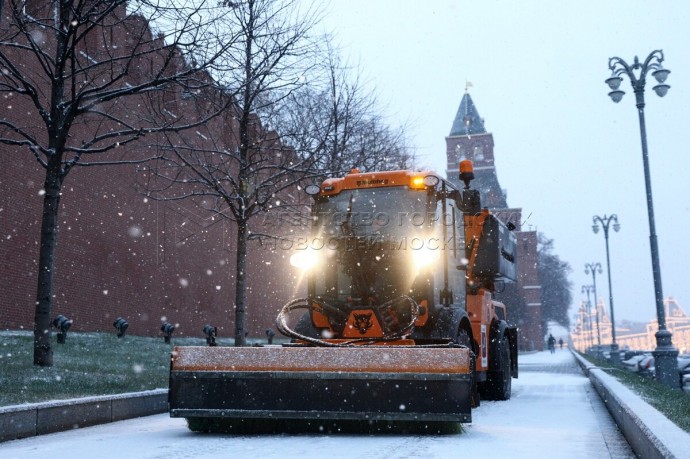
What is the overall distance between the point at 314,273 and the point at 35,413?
3795mm

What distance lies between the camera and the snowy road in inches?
267

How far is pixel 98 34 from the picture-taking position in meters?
22.3

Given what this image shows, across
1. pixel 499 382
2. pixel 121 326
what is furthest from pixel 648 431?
pixel 121 326

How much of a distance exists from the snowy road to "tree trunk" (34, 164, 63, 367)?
2913 mm

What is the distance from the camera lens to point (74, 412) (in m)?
8.73

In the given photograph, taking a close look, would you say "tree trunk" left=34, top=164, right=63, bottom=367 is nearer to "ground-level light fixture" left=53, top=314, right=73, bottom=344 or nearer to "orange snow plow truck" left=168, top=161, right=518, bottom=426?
"orange snow plow truck" left=168, top=161, right=518, bottom=426

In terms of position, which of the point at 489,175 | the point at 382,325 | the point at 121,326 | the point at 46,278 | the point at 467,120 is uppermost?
the point at 467,120

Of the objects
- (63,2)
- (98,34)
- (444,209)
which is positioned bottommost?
(444,209)

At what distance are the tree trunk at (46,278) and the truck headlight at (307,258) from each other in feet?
13.1

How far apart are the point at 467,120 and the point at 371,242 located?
82680 millimetres

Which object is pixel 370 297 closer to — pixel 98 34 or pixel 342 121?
pixel 342 121

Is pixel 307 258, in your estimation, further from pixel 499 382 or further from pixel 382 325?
pixel 499 382

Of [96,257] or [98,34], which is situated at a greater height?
[98,34]

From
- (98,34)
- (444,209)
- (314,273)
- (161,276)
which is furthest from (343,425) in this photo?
(161,276)
